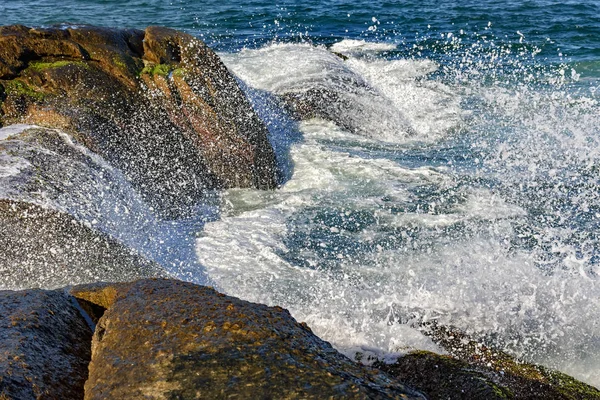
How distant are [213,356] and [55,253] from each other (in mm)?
3625

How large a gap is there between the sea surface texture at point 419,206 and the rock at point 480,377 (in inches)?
9.4

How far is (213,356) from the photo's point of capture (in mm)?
2117

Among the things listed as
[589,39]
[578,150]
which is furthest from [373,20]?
[578,150]

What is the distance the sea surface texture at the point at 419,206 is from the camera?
4812 mm

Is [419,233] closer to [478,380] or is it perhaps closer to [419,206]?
[419,206]

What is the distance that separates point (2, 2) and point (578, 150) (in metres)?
19.6

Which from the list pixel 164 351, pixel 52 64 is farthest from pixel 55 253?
pixel 164 351

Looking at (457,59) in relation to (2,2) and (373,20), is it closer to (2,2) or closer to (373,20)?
(373,20)

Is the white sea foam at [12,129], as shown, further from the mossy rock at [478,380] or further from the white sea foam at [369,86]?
the white sea foam at [369,86]

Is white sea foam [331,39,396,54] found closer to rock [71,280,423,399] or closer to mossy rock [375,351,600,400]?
mossy rock [375,351,600,400]

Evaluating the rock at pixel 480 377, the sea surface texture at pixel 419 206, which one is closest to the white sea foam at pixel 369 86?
the sea surface texture at pixel 419 206

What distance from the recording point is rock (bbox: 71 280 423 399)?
2.00 meters

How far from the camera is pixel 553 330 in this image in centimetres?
463

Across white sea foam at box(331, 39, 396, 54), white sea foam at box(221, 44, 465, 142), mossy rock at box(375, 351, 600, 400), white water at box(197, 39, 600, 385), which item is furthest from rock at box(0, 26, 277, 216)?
white sea foam at box(331, 39, 396, 54)
